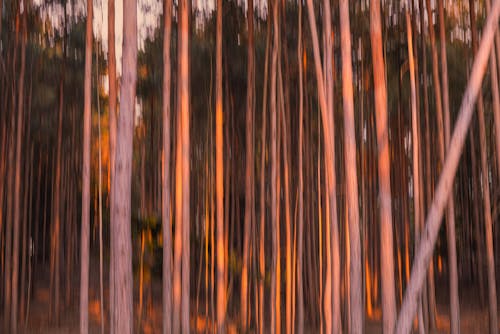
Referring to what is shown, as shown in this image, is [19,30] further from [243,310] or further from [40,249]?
[40,249]

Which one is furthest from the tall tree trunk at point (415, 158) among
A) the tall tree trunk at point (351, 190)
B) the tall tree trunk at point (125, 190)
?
the tall tree trunk at point (125, 190)

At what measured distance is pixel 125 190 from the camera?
17.6 feet

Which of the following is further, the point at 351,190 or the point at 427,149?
the point at 427,149

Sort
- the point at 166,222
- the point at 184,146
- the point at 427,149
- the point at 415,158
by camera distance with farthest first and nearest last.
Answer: the point at 427,149 → the point at 184,146 → the point at 166,222 → the point at 415,158

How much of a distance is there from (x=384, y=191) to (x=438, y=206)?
3.07ft

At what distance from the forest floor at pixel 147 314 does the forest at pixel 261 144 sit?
0.07m

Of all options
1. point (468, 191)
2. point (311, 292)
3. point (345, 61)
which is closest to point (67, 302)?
→ point (311, 292)

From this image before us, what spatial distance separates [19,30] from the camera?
11.0m

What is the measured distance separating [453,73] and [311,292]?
4.65m

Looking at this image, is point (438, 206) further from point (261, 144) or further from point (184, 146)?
point (261, 144)

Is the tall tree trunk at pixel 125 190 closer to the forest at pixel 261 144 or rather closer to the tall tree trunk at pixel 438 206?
the forest at pixel 261 144

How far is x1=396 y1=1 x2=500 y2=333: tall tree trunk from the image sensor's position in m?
4.33

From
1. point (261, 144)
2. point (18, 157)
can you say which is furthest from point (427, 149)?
point (18, 157)

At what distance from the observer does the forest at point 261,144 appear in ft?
19.1
